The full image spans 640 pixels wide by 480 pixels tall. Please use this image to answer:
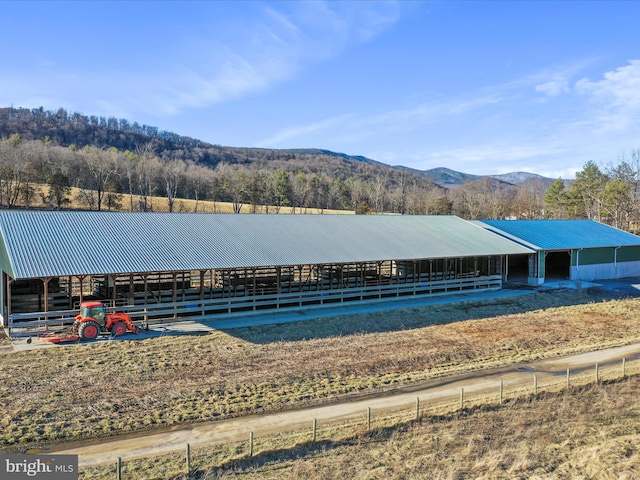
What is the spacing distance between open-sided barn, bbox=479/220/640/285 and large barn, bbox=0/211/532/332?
290cm

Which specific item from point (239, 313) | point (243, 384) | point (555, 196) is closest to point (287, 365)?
point (243, 384)

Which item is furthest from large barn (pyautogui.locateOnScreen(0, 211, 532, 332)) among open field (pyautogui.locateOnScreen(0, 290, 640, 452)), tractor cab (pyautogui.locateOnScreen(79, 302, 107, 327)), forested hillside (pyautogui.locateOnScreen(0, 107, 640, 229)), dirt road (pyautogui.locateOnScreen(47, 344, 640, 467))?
forested hillside (pyautogui.locateOnScreen(0, 107, 640, 229))

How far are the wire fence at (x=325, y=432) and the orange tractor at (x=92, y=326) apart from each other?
10362mm

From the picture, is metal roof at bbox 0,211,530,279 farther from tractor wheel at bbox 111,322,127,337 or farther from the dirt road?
the dirt road

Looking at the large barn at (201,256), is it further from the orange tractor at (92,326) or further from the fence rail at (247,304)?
the orange tractor at (92,326)

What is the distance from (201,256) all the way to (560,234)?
1217 inches

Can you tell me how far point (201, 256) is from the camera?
2364cm

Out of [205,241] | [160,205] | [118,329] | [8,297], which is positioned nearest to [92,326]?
[118,329]

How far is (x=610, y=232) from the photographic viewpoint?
44.1 m

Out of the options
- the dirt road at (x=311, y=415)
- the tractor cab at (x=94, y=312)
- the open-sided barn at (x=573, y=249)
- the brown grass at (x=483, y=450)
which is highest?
the open-sided barn at (x=573, y=249)

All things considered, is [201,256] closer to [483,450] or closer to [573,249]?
[483,450]

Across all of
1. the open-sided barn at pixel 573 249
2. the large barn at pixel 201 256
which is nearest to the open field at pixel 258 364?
the large barn at pixel 201 256

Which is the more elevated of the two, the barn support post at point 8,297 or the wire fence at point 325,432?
the barn support post at point 8,297

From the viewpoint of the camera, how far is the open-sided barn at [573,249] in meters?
36.2
